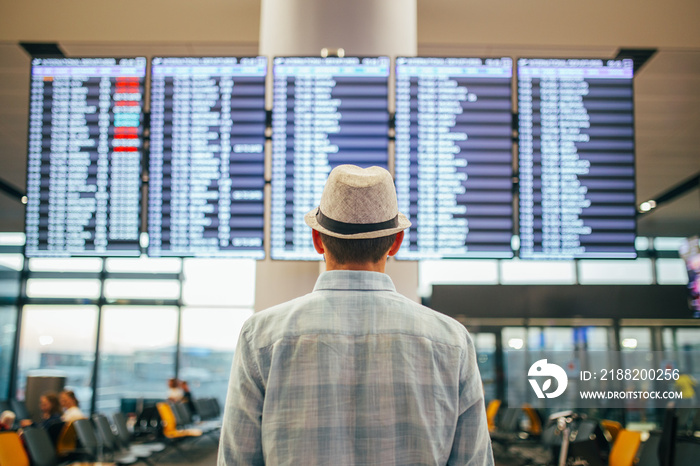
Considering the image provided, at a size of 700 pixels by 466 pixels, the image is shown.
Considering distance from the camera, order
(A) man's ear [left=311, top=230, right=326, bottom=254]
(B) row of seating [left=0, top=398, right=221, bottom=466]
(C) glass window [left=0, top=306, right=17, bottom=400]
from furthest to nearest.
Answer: (C) glass window [left=0, top=306, right=17, bottom=400], (B) row of seating [left=0, top=398, right=221, bottom=466], (A) man's ear [left=311, top=230, right=326, bottom=254]

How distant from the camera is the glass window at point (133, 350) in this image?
13.4 meters

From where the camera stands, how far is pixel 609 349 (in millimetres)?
3488

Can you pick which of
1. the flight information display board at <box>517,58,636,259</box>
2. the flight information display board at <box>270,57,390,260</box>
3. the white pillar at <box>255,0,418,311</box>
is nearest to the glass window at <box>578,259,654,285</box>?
the flight information display board at <box>517,58,636,259</box>

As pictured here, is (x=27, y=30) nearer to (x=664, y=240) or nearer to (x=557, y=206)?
(x=557, y=206)

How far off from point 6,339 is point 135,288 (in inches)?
116

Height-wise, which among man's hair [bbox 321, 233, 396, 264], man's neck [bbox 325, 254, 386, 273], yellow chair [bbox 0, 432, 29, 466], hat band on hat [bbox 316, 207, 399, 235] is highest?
hat band on hat [bbox 316, 207, 399, 235]

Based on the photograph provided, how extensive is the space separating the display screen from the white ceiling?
368 millimetres

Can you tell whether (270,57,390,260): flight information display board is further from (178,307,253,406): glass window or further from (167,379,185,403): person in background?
(178,307,253,406): glass window

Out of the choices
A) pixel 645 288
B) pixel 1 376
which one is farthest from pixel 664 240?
pixel 1 376

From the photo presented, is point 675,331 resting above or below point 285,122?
below

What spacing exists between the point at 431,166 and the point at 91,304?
12057 mm

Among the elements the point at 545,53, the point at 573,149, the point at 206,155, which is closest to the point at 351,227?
the point at 206,155

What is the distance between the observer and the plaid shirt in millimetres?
1236

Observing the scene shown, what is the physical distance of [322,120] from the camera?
3.21 m
